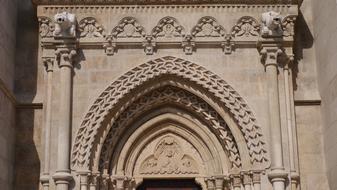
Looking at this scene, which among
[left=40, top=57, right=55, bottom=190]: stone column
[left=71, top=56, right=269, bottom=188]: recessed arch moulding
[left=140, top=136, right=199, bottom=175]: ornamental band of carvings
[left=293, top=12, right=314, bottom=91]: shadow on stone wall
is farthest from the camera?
[left=293, top=12, right=314, bottom=91]: shadow on stone wall

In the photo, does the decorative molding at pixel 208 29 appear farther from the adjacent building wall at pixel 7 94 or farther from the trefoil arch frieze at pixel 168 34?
the adjacent building wall at pixel 7 94

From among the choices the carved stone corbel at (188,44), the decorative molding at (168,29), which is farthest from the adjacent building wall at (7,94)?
the carved stone corbel at (188,44)

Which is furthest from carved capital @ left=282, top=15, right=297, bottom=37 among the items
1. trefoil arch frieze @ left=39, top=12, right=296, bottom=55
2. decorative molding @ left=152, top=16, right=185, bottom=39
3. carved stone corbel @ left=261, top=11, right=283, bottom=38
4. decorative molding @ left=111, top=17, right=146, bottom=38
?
decorative molding @ left=111, top=17, right=146, bottom=38

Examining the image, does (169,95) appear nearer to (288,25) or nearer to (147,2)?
(147,2)

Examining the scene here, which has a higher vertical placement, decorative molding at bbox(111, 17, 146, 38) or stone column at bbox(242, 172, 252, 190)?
decorative molding at bbox(111, 17, 146, 38)

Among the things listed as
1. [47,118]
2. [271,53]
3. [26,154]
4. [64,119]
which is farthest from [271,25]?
[26,154]

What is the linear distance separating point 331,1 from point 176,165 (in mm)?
4196

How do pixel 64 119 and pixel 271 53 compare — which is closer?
pixel 64 119

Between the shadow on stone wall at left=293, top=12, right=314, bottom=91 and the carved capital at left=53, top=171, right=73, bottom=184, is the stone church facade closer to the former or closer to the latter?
the shadow on stone wall at left=293, top=12, right=314, bottom=91

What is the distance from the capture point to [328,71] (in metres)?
11.7

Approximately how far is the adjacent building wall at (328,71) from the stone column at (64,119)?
462 cm

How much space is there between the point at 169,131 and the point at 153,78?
119 centimetres

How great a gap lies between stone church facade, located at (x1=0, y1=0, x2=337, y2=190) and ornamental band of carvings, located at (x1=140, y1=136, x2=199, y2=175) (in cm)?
2

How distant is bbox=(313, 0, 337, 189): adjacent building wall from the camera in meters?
11.3
